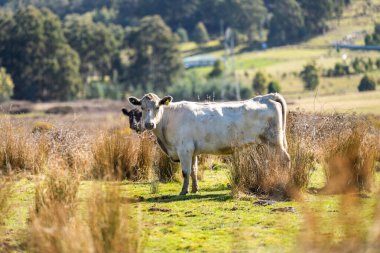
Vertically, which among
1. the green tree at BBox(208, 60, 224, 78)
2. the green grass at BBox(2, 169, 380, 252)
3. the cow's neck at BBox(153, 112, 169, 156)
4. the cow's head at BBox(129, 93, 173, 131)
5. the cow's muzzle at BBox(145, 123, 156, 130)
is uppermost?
the green tree at BBox(208, 60, 224, 78)

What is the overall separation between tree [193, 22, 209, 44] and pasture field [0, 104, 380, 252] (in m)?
113

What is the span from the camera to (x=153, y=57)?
308 ft

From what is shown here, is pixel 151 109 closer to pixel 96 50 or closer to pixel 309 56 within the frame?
pixel 96 50

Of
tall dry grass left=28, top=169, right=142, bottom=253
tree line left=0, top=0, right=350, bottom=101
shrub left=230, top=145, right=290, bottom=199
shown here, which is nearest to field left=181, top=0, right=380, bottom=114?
tree line left=0, top=0, right=350, bottom=101

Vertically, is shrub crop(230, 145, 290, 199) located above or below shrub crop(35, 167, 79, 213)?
below

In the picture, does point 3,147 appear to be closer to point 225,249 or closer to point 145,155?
point 145,155

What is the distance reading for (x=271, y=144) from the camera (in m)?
14.8

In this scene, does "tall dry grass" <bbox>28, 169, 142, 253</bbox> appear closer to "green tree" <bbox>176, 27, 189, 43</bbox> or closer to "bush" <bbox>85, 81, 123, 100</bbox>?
"bush" <bbox>85, 81, 123, 100</bbox>

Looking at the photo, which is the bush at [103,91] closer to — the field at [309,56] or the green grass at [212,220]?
the field at [309,56]

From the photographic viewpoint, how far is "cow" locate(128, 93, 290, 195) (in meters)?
14.5

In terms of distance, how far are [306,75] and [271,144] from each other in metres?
66.0

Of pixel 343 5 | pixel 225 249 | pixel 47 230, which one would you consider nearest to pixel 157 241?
pixel 225 249

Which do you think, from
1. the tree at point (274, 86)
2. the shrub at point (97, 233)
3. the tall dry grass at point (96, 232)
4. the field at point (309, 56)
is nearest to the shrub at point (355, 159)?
the tall dry grass at point (96, 232)

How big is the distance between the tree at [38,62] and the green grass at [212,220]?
70635 mm
